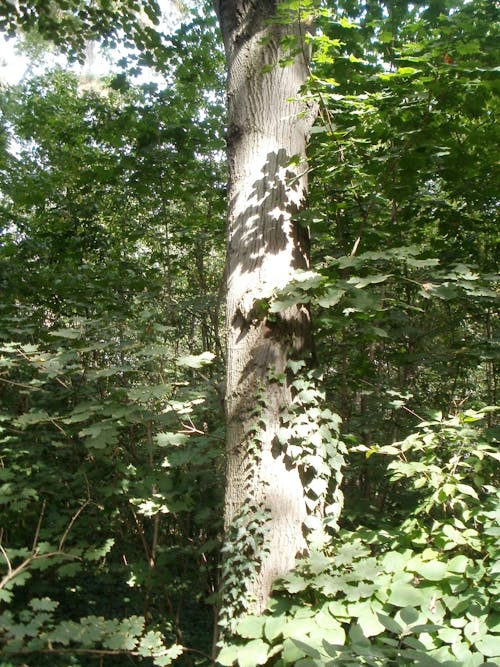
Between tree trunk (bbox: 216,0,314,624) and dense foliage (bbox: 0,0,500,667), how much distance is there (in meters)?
0.12

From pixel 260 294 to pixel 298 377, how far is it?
1.49 feet

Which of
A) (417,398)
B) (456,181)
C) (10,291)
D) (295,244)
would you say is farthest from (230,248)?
(10,291)

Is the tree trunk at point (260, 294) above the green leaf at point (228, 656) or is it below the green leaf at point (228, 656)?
above

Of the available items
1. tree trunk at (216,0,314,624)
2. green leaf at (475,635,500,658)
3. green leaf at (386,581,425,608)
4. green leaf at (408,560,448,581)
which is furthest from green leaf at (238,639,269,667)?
green leaf at (475,635,500,658)

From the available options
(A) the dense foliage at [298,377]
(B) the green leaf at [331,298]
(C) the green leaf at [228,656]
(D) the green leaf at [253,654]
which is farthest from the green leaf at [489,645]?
(B) the green leaf at [331,298]

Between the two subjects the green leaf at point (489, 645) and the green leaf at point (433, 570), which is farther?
the green leaf at point (433, 570)

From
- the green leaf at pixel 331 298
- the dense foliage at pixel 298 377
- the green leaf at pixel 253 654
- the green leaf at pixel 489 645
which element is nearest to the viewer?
the green leaf at pixel 489 645

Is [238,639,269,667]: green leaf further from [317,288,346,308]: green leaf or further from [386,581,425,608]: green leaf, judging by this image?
[317,288,346,308]: green leaf

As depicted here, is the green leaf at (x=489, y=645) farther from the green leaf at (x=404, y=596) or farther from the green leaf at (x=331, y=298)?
the green leaf at (x=331, y=298)

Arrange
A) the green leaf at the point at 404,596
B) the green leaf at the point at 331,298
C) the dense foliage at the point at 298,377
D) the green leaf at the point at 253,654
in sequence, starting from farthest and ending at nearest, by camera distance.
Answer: the green leaf at the point at 331,298 → the dense foliage at the point at 298,377 → the green leaf at the point at 253,654 → the green leaf at the point at 404,596

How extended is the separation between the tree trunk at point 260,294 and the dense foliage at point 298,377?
12cm

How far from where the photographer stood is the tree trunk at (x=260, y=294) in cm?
214

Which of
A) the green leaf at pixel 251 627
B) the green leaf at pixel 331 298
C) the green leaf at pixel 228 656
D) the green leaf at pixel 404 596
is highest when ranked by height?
the green leaf at pixel 331 298

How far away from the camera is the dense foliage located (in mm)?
1921
